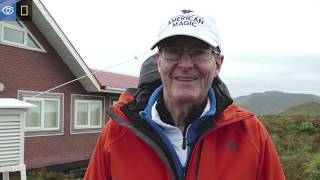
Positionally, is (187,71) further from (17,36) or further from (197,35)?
(17,36)

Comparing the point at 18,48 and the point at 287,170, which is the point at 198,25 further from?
the point at 18,48

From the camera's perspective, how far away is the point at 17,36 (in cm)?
1422

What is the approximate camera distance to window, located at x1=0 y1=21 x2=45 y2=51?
13.7 m

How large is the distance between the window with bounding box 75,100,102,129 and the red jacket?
1445 cm

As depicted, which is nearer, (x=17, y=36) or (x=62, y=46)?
(x=17, y=36)

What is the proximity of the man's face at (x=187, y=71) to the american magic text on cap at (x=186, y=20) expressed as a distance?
0.23 ft

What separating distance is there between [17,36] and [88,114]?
171 inches

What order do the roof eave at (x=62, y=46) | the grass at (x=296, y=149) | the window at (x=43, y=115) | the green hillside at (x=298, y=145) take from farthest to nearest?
the window at (x=43, y=115) < the roof eave at (x=62, y=46) < the grass at (x=296, y=149) < the green hillside at (x=298, y=145)

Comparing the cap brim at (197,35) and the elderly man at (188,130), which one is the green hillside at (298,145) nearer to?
the elderly man at (188,130)


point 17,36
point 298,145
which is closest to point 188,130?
point 17,36

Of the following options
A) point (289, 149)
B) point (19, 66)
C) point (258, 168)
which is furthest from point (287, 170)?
point (258, 168)

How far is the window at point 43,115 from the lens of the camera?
14708 millimetres

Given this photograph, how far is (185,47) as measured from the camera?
8.25ft

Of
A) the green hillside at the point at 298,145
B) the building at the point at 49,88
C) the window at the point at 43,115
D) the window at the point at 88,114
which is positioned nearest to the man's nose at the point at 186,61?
the green hillside at the point at 298,145
